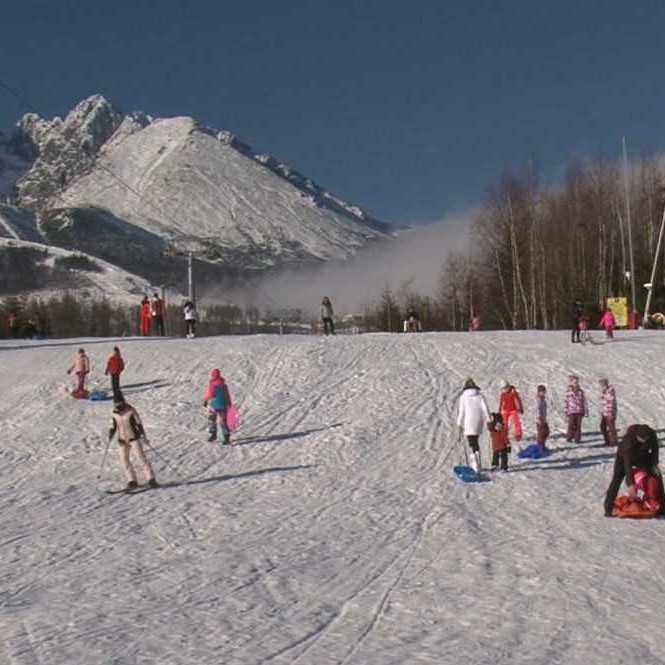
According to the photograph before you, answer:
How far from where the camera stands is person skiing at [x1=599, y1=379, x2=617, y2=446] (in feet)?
71.1

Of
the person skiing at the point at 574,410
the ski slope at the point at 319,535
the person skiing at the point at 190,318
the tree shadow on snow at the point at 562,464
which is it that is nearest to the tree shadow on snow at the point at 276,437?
the ski slope at the point at 319,535

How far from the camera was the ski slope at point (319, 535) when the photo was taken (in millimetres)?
8812

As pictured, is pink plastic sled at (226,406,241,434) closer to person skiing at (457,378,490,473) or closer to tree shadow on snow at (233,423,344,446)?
tree shadow on snow at (233,423,344,446)

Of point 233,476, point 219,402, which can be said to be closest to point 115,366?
point 219,402

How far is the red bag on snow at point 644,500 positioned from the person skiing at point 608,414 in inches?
284

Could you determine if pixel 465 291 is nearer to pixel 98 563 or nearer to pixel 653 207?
pixel 653 207

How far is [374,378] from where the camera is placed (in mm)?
29234

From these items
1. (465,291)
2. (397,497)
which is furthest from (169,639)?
(465,291)

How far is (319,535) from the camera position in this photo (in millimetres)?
13695

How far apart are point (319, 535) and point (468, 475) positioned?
16.9ft

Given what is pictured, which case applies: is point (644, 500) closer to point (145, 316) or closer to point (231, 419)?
point (231, 419)

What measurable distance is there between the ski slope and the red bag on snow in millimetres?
461

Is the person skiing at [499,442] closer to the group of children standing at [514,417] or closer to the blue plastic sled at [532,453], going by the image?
the group of children standing at [514,417]

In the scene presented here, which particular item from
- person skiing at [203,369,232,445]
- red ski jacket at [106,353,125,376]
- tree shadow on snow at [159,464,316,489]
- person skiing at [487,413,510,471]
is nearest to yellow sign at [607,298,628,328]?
red ski jacket at [106,353,125,376]
